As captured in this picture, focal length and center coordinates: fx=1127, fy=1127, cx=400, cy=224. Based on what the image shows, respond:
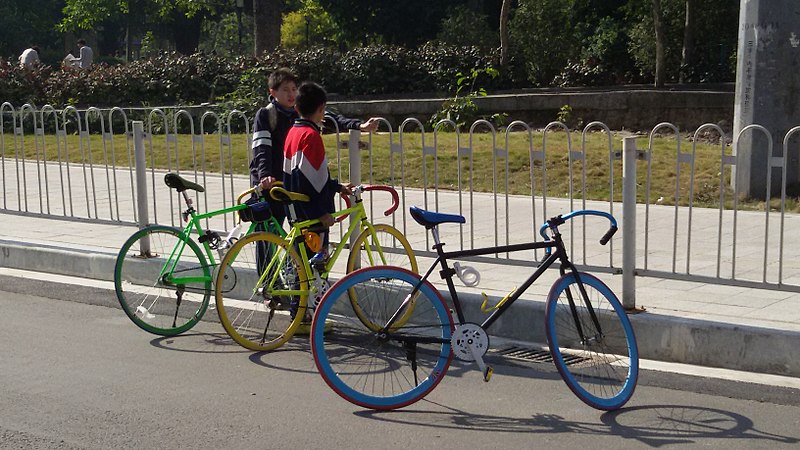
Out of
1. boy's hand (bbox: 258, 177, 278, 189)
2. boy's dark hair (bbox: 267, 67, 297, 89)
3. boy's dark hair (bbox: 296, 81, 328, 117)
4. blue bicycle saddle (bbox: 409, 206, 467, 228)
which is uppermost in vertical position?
boy's dark hair (bbox: 267, 67, 297, 89)

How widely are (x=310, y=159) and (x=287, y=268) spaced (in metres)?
0.70

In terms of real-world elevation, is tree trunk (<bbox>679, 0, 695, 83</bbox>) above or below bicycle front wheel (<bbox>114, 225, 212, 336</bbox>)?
above

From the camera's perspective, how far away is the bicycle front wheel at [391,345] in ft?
19.0

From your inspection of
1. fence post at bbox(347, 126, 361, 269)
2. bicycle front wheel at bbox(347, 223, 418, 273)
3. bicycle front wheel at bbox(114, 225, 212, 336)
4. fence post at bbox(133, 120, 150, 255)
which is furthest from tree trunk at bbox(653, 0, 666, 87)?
bicycle front wheel at bbox(114, 225, 212, 336)

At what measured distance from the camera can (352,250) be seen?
24.3ft

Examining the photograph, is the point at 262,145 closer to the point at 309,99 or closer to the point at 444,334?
the point at 309,99

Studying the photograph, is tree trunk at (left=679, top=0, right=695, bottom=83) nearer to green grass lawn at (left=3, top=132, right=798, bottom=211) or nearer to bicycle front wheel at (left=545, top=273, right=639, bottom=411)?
green grass lawn at (left=3, top=132, right=798, bottom=211)

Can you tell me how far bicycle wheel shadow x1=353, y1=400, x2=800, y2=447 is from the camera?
5.35 m

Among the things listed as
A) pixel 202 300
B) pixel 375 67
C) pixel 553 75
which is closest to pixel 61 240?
pixel 202 300

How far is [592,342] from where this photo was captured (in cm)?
603

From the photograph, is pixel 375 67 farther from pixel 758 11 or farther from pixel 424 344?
pixel 424 344

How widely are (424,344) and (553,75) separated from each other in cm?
1941

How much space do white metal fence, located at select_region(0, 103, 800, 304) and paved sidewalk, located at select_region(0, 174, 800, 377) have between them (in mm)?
48

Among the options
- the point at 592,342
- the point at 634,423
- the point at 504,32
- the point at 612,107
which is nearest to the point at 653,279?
the point at 592,342
